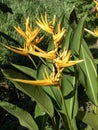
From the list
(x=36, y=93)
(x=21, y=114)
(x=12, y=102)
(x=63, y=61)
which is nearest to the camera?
(x=63, y=61)

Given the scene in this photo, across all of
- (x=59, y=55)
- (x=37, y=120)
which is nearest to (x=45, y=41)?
(x=37, y=120)

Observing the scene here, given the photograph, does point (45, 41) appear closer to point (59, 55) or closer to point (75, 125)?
point (75, 125)

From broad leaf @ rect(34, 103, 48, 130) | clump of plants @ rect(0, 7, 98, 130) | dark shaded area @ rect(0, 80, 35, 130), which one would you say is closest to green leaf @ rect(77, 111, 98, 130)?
clump of plants @ rect(0, 7, 98, 130)

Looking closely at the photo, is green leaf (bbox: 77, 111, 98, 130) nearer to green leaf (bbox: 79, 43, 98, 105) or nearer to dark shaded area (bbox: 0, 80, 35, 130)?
green leaf (bbox: 79, 43, 98, 105)

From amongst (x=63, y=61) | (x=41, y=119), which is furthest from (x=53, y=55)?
(x=41, y=119)

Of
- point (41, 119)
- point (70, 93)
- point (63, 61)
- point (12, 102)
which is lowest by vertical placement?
point (12, 102)

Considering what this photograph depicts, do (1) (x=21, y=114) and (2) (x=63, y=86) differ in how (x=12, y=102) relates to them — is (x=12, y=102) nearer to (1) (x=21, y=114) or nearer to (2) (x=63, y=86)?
(1) (x=21, y=114)
